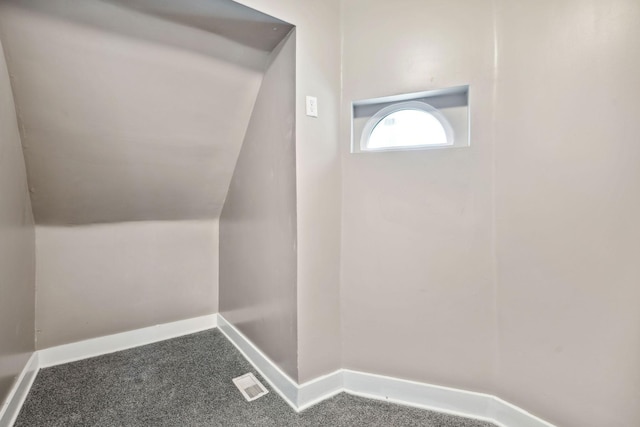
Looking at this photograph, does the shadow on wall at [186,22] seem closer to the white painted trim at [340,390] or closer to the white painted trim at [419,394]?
the white painted trim at [340,390]

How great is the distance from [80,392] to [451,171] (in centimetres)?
225

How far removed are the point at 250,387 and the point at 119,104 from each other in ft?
5.46

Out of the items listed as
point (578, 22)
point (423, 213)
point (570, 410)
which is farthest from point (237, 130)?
point (570, 410)

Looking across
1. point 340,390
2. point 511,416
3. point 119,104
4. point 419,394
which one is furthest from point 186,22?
point 511,416

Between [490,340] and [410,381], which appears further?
[410,381]

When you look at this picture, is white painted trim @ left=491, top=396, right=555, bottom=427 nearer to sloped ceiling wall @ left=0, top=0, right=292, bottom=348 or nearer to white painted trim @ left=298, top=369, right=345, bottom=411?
white painted trim @ left=298, top=369, right=345, bottom=411

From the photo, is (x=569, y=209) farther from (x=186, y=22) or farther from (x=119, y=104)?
(x=119, y=104)

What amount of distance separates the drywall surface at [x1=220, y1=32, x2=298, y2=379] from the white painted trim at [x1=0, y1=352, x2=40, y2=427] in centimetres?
111

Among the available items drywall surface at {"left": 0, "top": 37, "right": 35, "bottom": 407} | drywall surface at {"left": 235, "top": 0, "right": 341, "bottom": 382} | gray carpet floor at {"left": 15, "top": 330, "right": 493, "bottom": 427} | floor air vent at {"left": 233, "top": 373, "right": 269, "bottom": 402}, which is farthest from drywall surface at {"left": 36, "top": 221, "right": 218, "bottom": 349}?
drywall surface at {"left": 235, "top": 0, "right": 341, "bottom": 382}

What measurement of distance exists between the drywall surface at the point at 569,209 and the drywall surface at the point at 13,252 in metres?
2.15

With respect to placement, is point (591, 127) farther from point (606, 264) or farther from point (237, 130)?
point (237, 130)

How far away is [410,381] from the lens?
4.57 ft

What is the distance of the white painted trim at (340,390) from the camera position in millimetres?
1243

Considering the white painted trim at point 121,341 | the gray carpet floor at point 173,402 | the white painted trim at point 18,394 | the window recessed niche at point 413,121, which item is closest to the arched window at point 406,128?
the window recessed niche at point 413,121
